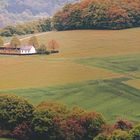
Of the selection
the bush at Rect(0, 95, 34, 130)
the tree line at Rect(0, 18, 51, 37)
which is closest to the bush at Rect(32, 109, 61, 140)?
the bush at Rect(0, 95, 34, 130)

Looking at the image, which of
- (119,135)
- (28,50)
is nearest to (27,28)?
(28,50)

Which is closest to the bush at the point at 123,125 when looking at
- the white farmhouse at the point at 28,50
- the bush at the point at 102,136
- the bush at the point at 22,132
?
the bush at the point at 102,136

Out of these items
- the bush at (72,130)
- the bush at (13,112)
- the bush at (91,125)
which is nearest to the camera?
the bush at (72,130)

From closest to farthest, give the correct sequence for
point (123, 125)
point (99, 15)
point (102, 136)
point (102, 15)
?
point (102, 136), point (123, 125), point (102, 15), point (99, 15)

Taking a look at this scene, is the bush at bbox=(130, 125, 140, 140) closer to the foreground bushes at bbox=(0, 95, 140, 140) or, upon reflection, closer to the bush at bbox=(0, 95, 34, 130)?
the foreground bushes at bbox=(0, 95, 140, 140)

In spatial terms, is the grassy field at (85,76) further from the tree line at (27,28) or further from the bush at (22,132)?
the tree line at (27,28)

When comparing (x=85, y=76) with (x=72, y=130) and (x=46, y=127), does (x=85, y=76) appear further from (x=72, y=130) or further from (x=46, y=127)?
(x=72, y=130)
